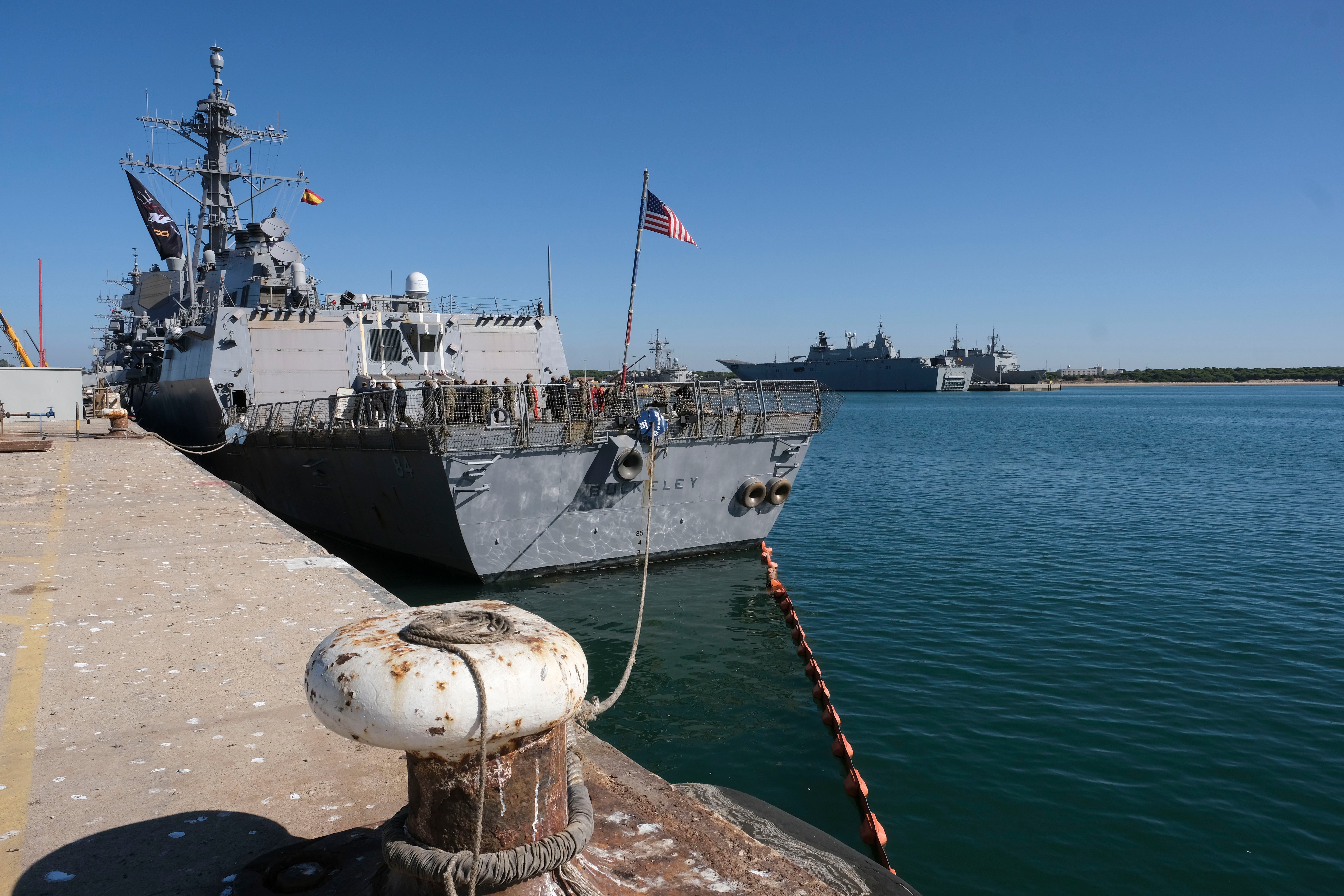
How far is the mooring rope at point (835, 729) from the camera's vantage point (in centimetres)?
617

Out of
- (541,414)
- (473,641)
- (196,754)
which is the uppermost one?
(541,414)

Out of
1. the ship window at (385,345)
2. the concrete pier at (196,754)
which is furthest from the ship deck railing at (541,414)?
the concrete pier at (196,754)

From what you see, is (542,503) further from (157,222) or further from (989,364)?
(989,364)

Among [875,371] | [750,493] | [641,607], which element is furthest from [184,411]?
[875,371]

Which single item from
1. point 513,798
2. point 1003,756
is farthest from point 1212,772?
point 513,798

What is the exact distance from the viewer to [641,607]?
22.5 feet

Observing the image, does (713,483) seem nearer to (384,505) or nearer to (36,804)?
(384,505)

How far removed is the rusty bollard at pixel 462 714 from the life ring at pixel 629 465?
33.0 feet

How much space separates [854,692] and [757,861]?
6357 millimetres

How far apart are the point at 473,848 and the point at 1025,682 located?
8.52 metres

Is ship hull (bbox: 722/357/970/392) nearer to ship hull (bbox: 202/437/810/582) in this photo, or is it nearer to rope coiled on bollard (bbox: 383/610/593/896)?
ship hull (bbox: 202/437/810/582)

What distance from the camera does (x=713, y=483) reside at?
47.7ft

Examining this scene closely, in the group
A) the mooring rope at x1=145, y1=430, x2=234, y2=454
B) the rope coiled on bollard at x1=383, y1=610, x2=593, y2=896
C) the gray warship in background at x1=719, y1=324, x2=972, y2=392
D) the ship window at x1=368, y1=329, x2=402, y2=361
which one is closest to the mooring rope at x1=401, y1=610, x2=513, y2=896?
the rope coiled on bollard at x1=383, y1=610, x2=593, y2=896

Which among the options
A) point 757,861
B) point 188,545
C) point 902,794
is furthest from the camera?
point 188,545
